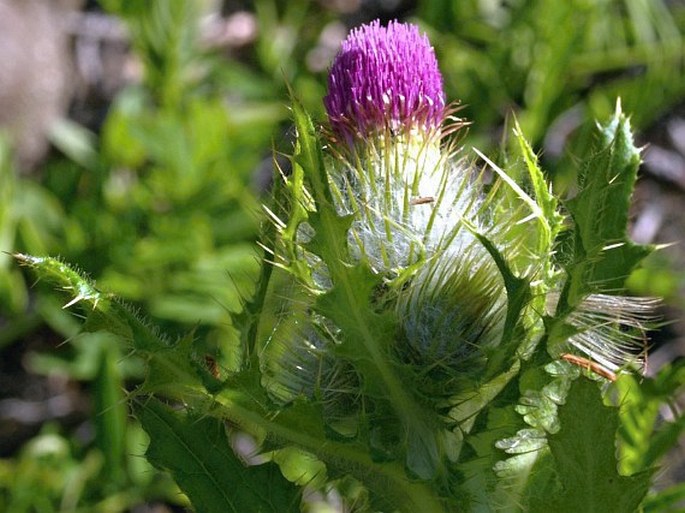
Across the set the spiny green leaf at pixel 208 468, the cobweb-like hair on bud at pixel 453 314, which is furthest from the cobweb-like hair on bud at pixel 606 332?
the spiny green leaf at pixel 208 468

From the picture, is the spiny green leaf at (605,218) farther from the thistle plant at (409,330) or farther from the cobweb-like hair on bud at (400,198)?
the cobweb-like hair on bud at (400,198)

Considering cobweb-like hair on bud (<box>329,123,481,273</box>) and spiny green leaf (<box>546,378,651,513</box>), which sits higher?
cobweb-like hair on bud (<box>329,123,481,273</box>)

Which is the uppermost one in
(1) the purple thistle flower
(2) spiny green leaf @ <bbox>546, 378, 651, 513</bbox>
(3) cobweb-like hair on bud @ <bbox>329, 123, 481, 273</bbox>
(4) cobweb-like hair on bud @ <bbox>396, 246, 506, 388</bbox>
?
(1) the purple thistle flower

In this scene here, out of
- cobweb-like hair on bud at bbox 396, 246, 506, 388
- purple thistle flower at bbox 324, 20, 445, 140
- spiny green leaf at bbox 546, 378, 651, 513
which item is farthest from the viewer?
purple thistle flower at bbox 324, 20, 445, 140

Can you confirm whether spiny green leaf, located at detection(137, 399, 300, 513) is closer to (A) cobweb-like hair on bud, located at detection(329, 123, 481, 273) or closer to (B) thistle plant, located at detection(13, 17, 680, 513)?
(B) thistle plant, located at detection(13, 17, 680, 513)

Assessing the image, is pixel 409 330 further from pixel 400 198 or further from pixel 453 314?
pixel 400 198

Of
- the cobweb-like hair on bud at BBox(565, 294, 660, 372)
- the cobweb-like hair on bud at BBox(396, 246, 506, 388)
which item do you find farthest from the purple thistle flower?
the cobweb-like hair on bud at BBox(565, 294, 660, 372)

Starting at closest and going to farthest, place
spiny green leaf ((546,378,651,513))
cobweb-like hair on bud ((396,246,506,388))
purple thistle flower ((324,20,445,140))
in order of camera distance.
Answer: spiny green leaf ((546,378,651,513)) → cobweb-like hair on bud ((396,246,506,388)) → purple thistle flower ((324,20,445,140))

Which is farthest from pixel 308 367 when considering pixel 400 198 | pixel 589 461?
pixel 589 461
